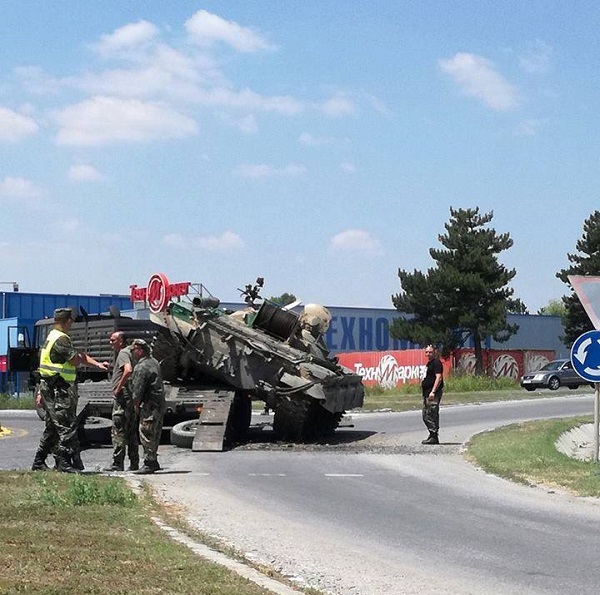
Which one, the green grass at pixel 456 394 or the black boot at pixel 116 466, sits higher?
the black boot at pixel 116 466

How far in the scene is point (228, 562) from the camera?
815cm

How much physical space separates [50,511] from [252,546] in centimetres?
195

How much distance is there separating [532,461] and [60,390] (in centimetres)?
693

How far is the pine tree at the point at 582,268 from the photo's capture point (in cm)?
6756

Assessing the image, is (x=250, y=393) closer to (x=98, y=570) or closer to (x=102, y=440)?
(x=102, y=440)

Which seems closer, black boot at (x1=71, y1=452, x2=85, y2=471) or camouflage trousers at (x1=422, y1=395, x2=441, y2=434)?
black boot at (x1=71, y1=452, x2=85, y2=471)

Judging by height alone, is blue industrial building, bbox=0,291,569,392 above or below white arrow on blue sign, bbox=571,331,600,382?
above

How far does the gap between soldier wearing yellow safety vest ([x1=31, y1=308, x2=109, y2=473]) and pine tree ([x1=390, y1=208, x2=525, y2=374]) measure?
46.9m

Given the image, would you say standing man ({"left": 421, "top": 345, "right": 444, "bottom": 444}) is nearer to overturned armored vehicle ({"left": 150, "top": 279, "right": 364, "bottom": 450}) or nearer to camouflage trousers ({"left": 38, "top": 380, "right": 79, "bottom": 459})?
overturned armored vehicle ({"left": 150, "top": 279, "right": 364, "bottom": 450})

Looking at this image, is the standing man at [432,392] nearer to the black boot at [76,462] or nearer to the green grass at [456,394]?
the black boot at [76,462]

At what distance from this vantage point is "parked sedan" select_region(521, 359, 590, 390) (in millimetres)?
51812

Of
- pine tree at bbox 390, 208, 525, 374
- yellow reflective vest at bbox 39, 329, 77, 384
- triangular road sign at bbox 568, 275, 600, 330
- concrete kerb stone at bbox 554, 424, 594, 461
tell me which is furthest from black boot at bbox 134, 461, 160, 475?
pine tree at bbox 390, 208, 525, 374

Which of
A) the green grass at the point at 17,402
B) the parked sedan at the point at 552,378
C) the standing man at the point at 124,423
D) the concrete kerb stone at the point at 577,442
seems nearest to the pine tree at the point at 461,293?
the parked sedan at the point at 552,378

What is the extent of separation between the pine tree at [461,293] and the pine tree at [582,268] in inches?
321
